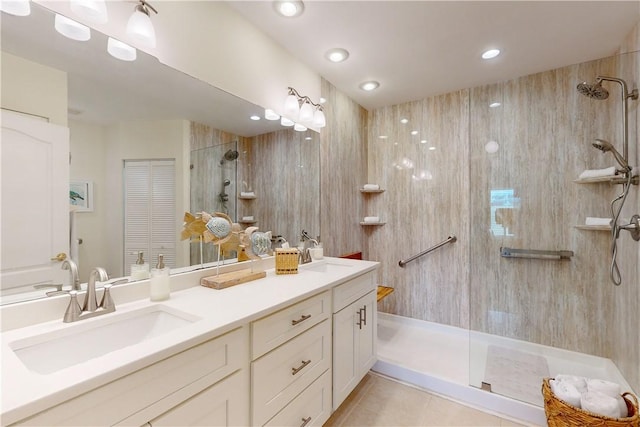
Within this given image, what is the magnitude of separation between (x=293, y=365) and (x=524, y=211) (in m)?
2.25

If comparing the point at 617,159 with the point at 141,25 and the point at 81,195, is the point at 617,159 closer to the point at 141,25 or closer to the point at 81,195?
the point at 141,25

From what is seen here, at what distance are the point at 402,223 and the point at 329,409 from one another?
2.02 meters

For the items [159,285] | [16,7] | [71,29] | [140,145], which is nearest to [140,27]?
[71,29]

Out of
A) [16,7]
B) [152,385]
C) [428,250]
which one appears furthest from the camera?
[428,250]

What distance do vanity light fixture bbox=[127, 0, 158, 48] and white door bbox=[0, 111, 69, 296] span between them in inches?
20.1

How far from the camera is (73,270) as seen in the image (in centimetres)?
102

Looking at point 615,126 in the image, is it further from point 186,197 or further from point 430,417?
point 186,197

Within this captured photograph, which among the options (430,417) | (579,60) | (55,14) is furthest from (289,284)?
(579,60)

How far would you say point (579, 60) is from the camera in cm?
216

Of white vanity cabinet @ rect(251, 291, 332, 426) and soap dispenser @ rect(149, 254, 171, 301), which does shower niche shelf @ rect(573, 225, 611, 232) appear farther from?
soap dispenser @ rect(149, 254, 171, 301)

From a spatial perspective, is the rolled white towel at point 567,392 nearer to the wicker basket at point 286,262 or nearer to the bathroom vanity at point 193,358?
the bathroom vanity at point 193,358

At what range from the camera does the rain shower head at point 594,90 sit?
2.02 meters

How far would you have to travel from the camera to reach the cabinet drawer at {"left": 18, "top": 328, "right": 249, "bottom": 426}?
61 centimetres

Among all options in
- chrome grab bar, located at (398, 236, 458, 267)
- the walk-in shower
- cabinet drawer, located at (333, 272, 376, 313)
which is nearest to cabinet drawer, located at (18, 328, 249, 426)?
cabinet drawer, located at (333, 272, 376, 313)
